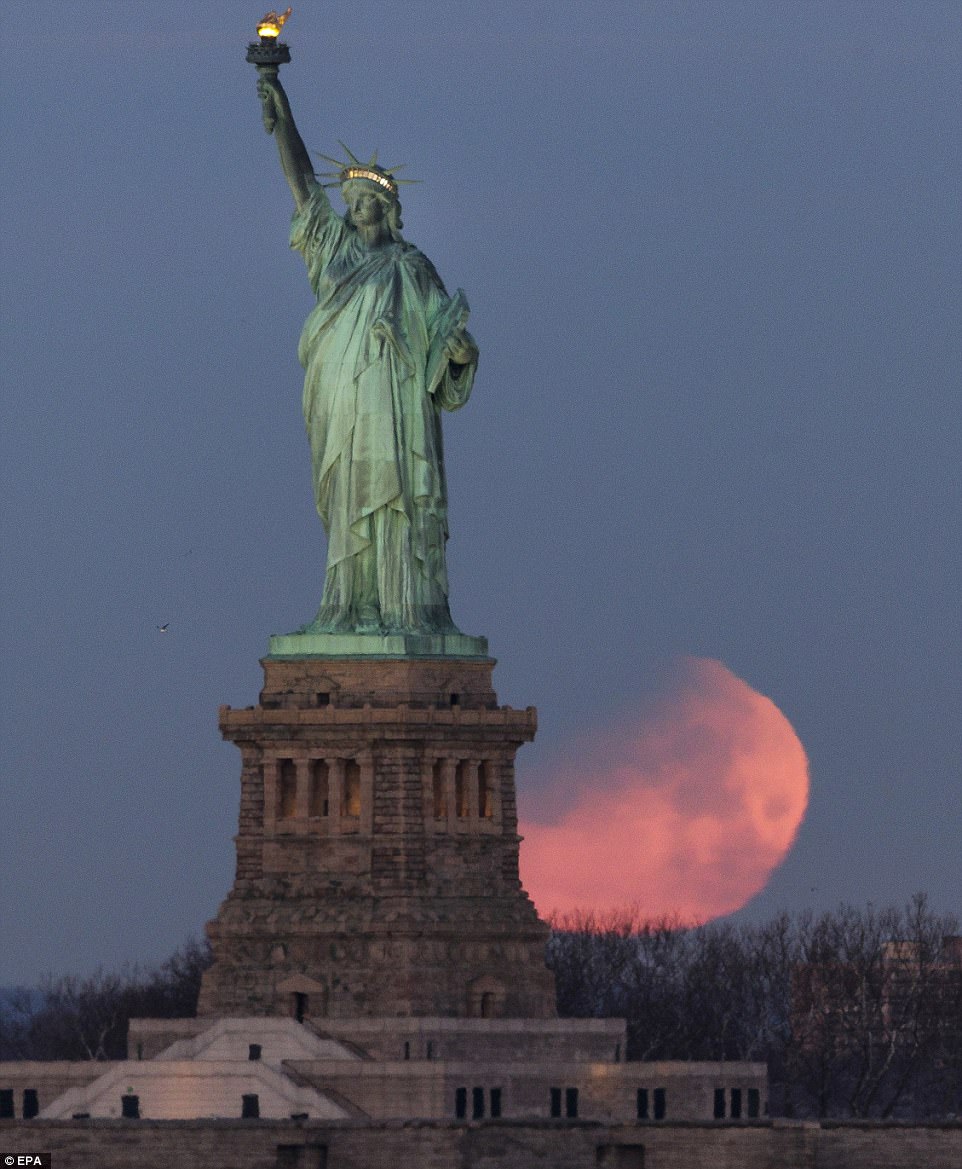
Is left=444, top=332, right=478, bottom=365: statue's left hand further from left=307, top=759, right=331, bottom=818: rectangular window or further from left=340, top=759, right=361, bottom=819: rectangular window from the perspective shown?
left=307, top=759, right=331, bottom=818: rectangular window

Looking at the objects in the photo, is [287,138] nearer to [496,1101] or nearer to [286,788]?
[286,788]

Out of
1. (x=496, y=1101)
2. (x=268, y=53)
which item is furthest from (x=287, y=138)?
(x=496, y=1101)

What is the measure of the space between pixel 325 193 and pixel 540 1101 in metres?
17.6

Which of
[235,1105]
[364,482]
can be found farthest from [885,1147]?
[364,482]

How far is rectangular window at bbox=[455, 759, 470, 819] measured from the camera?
98.1 meters

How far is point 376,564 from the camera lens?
98812 mm

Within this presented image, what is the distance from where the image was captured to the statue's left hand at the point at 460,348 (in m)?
99.2

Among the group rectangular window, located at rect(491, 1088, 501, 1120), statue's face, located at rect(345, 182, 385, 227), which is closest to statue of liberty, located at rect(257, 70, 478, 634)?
statue's face, located at rect(345, 182, 385, 227)

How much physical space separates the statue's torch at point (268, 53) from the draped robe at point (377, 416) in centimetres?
172

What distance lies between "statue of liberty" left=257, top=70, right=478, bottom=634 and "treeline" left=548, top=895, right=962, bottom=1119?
12.7 metres

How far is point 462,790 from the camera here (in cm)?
9825

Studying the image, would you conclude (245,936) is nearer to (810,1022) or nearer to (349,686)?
(349,686)

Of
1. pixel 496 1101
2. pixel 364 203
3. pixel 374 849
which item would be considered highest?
pixel 364 203

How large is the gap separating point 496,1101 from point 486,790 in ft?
24.2
